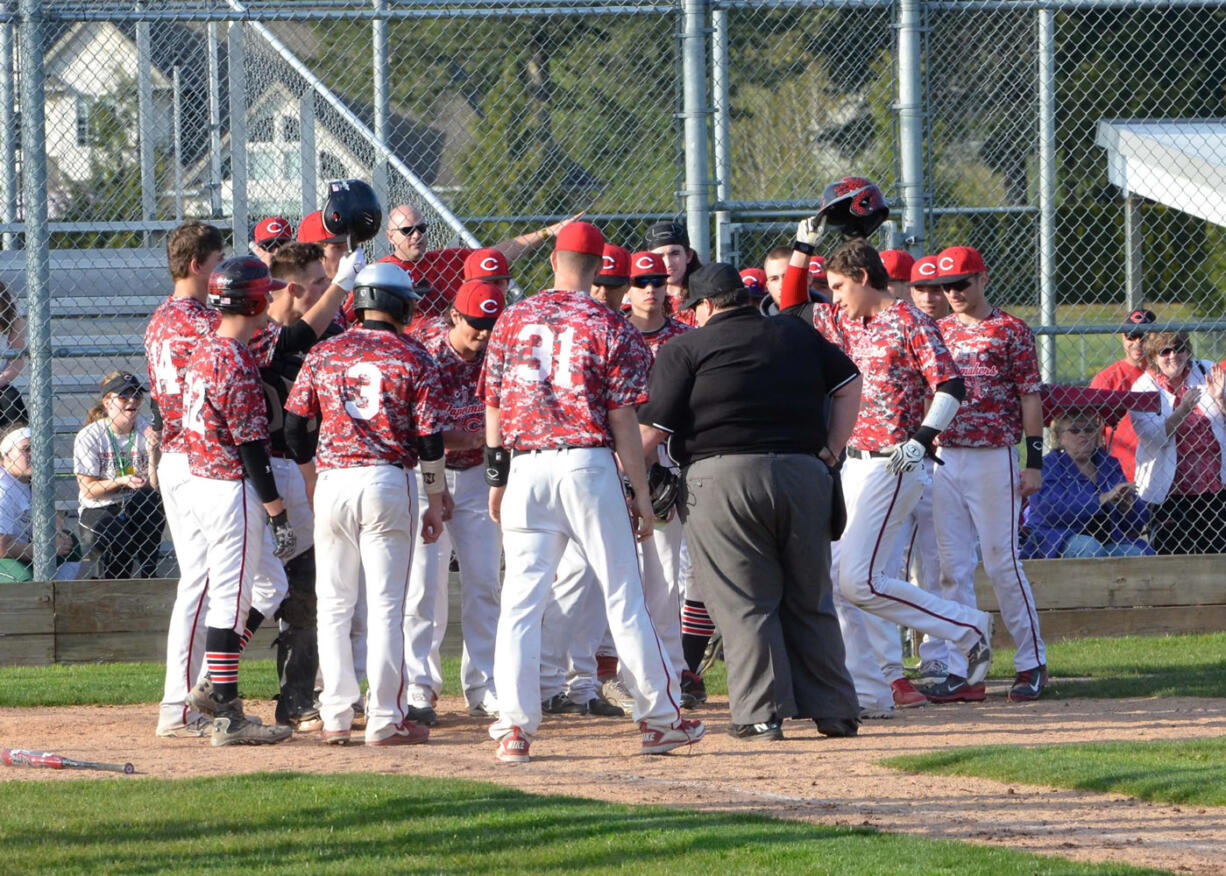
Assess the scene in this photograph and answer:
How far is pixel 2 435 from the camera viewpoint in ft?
31.1

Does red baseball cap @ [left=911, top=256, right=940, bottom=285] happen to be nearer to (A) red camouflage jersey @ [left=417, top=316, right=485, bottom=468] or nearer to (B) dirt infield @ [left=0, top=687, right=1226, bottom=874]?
(B) dirt infield @ [left=0, top=687, right=1226, bottom=874]

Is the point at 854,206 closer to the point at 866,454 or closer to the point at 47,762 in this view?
the point at 866,454

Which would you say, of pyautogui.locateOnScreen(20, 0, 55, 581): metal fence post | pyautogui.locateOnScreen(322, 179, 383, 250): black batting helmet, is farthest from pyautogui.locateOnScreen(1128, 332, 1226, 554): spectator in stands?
pyautogui.locateOnScreen(20, 0, 55, 581): metal fence post

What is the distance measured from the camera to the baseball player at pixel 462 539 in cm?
698

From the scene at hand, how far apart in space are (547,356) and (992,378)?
2.57 meters

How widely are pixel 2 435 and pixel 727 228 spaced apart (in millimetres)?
4327

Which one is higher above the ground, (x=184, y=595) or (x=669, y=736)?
(x=184, y=595)

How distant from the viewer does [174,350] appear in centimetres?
649

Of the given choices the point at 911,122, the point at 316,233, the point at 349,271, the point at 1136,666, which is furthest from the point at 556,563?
the point at 911,122

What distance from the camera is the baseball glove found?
7.07 m

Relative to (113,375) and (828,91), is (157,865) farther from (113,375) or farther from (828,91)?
(828,91)

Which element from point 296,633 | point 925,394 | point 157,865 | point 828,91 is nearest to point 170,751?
point 296,633

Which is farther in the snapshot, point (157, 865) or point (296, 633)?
Answer: point (296, 633)

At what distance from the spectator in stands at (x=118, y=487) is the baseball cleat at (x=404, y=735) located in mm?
3050
